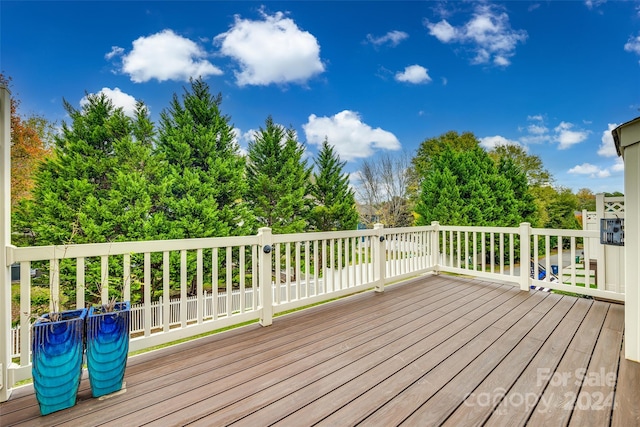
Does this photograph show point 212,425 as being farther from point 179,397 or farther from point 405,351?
point 405,351

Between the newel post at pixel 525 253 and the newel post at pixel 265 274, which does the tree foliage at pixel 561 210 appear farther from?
the newel post at pixel 265 274

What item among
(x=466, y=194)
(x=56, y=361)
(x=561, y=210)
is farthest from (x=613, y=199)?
(x=561, y=210)

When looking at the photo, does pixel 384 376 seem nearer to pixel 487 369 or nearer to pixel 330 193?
pixel 487 369

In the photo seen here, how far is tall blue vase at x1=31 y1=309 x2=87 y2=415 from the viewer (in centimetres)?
142

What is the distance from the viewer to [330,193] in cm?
1291

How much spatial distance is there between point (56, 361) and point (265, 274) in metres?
1.56

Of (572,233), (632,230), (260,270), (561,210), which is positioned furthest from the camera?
(561,210)

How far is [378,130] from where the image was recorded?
53.2 ft

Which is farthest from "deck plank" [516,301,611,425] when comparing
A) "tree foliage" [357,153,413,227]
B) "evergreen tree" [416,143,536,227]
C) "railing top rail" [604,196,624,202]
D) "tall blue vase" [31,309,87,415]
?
"tree foliage" [357,153,413,227]

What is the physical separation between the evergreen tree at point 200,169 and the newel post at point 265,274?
7.59 m

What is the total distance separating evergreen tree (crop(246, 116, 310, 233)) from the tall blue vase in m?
9.86

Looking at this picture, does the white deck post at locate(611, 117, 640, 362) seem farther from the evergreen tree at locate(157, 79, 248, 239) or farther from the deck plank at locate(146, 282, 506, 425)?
the evergreen tree at locate(157, 79, 248, 239)

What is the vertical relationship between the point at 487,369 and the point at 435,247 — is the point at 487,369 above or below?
below

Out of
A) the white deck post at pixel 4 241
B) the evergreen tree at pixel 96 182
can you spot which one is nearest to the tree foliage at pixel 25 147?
the evergreen tree at pixel 96 182
